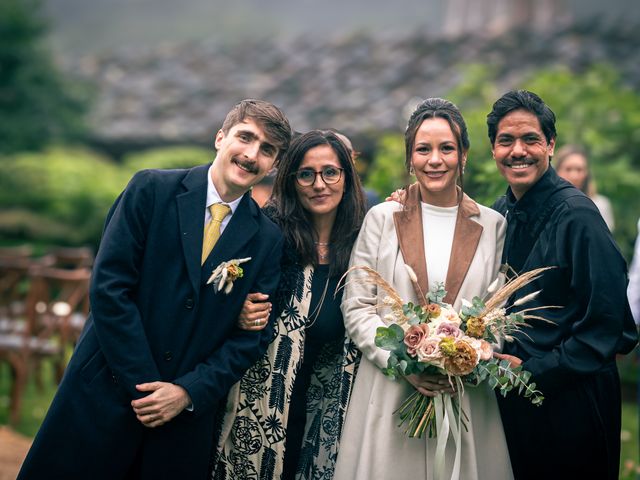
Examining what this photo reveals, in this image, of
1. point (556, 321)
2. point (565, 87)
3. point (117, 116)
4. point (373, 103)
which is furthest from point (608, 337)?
point (117, 116)

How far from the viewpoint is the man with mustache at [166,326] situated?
3594 mm

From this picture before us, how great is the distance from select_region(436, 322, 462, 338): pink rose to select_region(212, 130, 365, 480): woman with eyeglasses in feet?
2.42

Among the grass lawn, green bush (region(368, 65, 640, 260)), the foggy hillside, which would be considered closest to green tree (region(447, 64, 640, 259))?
green bush (region(368, 65, 640, 260))

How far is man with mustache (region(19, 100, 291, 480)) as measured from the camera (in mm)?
3594

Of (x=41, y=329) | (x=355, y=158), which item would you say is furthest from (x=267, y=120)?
(x=41, y=329)

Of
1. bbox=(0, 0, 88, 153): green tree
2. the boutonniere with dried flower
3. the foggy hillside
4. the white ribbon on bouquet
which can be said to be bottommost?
the white ribbon on bouquet

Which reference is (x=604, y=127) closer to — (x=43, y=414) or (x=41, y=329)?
(x=41, y=329)

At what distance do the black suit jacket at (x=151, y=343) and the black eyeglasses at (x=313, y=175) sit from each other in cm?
46

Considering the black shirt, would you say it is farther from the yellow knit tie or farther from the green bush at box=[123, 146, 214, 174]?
the green bush at box=[123, 146, 214, 174]

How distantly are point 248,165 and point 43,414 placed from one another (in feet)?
17.0

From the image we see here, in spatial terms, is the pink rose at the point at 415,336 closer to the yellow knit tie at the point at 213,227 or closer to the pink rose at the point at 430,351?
the pink rose at the point at 430,351

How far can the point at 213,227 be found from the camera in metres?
3.87

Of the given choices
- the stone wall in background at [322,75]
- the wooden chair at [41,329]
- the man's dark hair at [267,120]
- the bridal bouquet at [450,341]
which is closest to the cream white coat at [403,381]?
the bridal bouquet at [450,341]

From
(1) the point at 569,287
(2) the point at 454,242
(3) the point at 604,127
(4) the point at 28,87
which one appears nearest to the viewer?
(1) the point at 569,287
